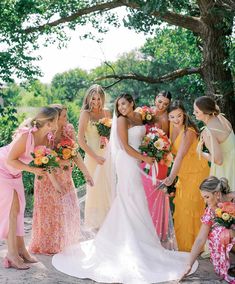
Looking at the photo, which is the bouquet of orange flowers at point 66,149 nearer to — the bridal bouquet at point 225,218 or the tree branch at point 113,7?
the bridal bouquet at point 225,218

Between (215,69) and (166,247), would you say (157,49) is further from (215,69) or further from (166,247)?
(166,247)

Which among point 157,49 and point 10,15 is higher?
point 157,49

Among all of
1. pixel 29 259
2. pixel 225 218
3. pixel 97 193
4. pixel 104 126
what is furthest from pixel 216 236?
pixel 97 193

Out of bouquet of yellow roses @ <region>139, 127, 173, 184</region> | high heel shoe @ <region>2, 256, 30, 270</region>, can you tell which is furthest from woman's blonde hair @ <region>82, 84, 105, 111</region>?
high heel shoe @ <region>2, 256, 30, 270</region>

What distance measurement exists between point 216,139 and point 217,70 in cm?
555

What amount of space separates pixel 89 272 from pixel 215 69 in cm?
682

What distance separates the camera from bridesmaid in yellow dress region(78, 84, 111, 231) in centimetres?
723

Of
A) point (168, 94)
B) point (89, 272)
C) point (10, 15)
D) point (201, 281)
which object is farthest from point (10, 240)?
point (10, 15)

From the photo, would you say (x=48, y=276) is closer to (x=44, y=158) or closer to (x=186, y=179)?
(x=44, y=158)

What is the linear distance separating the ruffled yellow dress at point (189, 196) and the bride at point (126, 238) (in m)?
0.37

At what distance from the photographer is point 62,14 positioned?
1170 centimetres

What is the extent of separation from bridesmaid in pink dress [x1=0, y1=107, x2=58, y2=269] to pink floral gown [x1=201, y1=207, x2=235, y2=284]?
1.81m

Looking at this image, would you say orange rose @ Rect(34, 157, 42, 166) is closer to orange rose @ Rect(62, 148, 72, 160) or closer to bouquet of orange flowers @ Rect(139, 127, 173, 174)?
orange rose @ Rect(62, 148, 72, 160)

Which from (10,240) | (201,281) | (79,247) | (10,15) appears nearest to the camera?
(201,281)
